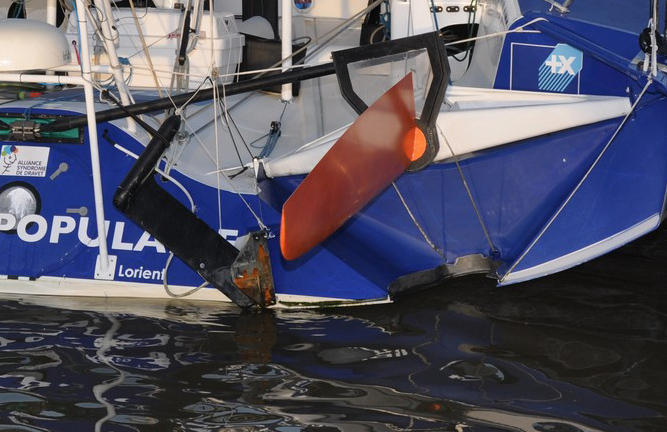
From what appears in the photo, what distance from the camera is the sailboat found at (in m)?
5.36

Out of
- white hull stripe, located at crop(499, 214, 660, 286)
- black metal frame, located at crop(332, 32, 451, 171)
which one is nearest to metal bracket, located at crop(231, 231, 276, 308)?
black metal frame, located at crop(332, 32, 451, 171)

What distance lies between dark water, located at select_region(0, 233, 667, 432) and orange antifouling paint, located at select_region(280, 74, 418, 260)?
0.60 metres

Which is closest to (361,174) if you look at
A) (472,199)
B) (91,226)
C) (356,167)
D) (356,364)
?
(356,167)

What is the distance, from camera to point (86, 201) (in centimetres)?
607

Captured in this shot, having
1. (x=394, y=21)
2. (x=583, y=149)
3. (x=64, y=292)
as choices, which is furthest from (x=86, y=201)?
(x=583, y=149)

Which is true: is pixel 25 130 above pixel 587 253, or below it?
above

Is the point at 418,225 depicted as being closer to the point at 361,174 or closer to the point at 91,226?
the point at 361,174

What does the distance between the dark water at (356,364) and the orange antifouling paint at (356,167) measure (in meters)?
0.60

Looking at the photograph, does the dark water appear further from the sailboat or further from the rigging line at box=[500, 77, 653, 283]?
the rigging line at box=[500, 77, 653, 283]

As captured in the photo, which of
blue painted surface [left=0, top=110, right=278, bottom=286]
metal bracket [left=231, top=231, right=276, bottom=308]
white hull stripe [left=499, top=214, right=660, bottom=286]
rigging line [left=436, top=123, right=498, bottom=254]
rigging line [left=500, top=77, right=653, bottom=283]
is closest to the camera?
rigging line [left=500, top=77, right=653, bottom=283]

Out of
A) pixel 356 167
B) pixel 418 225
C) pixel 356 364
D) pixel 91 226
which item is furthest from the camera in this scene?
pixel 91 226

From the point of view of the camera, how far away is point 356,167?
543cm

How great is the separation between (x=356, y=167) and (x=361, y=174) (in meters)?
0.05

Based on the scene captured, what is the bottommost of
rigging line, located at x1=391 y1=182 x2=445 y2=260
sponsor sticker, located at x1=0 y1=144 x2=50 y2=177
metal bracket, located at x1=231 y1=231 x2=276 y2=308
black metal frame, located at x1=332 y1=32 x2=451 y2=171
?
metal bracket, located at x1=231 y1=231 x2=276 y2=308
